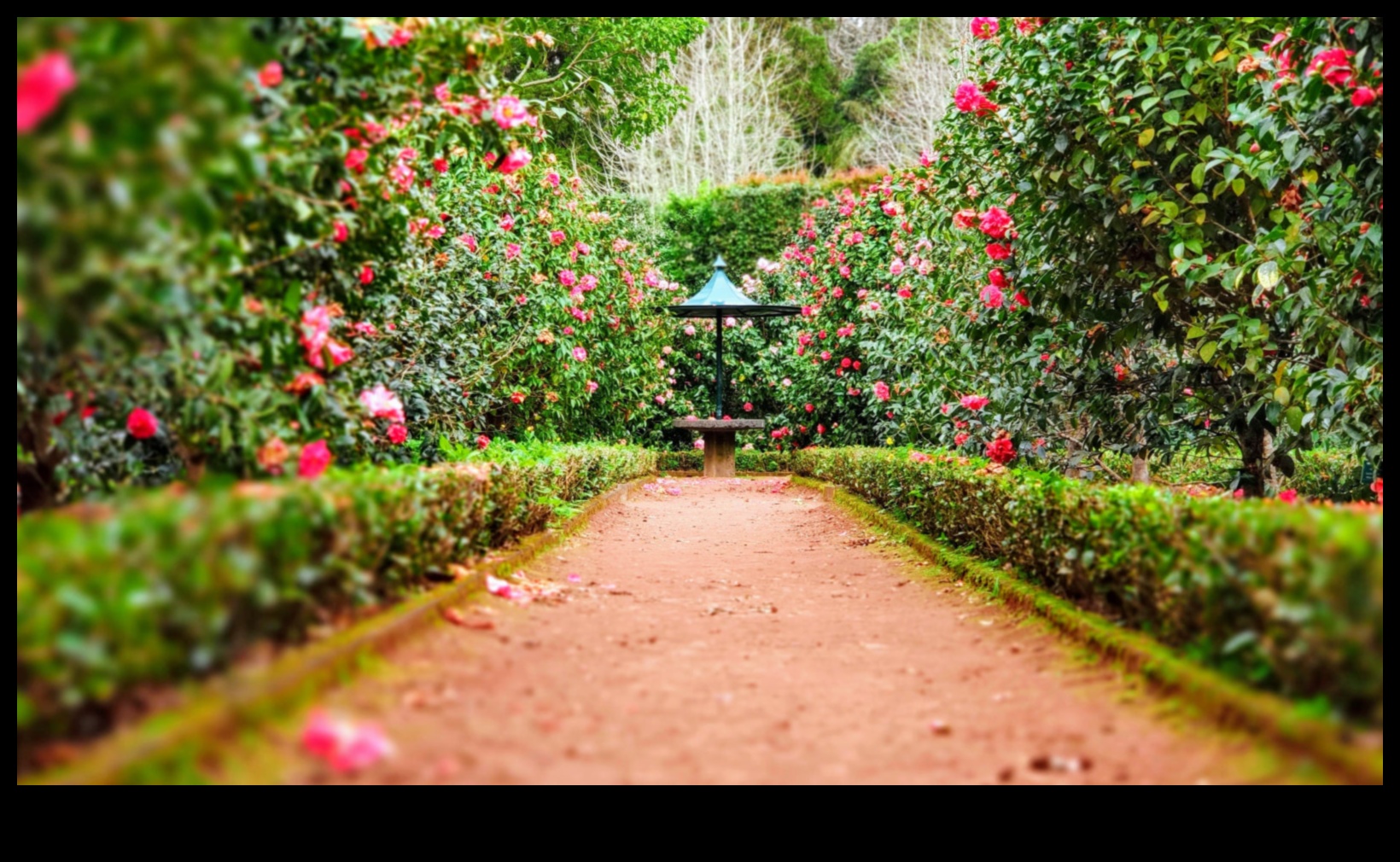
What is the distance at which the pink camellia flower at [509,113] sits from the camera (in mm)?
4809

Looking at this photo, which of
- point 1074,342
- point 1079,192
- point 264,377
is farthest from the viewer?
point 1074,342

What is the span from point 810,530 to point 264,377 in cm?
597

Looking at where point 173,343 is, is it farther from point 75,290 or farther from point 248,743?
point 248,743

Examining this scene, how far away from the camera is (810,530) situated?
923 cm

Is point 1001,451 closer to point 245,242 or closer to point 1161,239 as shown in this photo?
point 1161,239

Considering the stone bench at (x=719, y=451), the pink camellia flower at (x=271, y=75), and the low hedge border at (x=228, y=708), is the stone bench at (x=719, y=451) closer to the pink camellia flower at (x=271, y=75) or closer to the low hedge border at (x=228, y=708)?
the low hedge border at (x=228, y=708)

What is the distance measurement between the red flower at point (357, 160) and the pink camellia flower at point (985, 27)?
399 cm

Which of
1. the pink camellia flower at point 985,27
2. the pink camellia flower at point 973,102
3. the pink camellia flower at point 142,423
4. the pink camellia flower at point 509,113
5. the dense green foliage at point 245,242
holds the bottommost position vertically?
the pink camellia flower at point 142,423

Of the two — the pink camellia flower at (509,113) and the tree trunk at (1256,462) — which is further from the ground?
the pink camellia flower at (509,113)

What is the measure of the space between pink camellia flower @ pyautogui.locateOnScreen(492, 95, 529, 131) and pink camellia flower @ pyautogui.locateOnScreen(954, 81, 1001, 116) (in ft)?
9.06

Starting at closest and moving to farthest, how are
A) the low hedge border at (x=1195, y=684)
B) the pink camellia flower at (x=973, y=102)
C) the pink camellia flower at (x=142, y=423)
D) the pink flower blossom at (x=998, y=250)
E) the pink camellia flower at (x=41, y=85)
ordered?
the pink camellia flower at (x=41, y=85)
the low hedge border at (x=1195, y=684)
the pink camellia flower at (x=142, y=423)
the pink camellia flower at (x=973, y=102)
the pink flower blossom at (x=998, y=250)

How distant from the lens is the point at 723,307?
15.0m

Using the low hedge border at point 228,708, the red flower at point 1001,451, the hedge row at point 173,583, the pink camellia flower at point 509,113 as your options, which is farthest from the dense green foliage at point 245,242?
the red flower at point 1001,451
